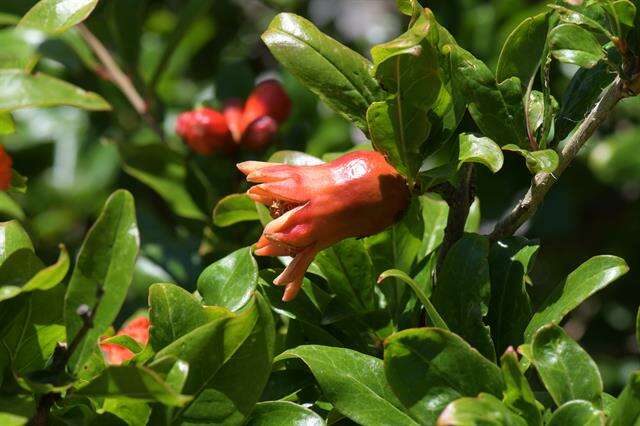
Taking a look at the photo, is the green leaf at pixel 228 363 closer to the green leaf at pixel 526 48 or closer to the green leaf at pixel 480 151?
the green leaf at pixel 480 151

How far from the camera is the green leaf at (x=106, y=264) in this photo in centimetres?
101

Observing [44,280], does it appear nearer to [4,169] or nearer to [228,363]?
[228,363]

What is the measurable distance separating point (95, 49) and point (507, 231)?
1208 millimetres

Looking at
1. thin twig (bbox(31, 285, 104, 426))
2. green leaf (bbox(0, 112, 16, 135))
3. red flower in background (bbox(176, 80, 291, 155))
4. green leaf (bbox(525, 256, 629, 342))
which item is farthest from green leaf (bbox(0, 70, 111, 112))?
red flower in background (bbox(176, 80, 291, 155))

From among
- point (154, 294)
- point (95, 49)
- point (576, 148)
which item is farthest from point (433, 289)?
point (95, 49)

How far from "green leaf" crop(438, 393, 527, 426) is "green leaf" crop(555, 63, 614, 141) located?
0.39 m

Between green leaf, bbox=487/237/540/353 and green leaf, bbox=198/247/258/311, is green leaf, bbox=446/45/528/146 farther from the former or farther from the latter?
green leaf, bbox=198/247/258/311

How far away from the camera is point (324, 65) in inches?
43.9

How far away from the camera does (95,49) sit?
6.87 feet

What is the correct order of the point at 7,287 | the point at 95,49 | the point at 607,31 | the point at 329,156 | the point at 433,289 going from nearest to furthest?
the point at 7,287 → the point at 607,31 → the point at 433,289 → the point at 329,156 → the point at 95,49

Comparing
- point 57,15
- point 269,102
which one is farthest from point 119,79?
point 57,15

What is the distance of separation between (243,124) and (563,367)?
3.48 feet

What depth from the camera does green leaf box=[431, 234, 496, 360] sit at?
3.54 ft

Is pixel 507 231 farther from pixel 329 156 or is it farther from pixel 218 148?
pixel 218 148
